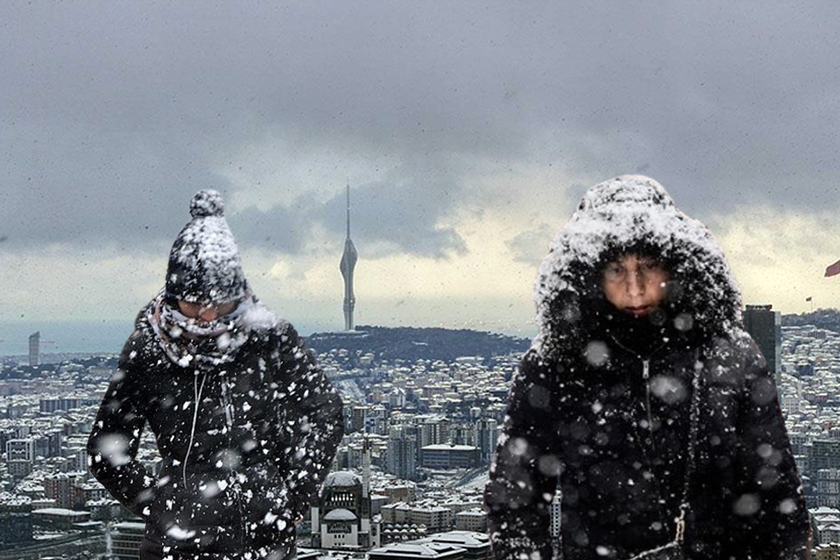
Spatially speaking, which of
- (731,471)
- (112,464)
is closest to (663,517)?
(731,471)

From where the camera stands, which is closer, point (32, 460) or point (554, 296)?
point (554, 296)

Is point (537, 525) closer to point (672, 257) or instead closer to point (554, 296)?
point (554, 296)

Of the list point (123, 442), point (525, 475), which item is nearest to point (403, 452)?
point (123, 442)

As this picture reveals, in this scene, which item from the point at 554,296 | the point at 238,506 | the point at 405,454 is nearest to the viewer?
the point at 554,296

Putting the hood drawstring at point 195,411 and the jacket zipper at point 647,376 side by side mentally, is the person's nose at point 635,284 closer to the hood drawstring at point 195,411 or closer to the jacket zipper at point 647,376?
the jacket zipper at point 647,376

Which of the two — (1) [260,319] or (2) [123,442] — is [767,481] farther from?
(2) [123,442]

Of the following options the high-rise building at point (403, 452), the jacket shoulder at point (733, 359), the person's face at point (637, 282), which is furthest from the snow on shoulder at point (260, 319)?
the high-rise building at point (403, 452)

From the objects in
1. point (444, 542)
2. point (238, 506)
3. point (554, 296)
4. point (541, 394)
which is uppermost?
point (554, 296)

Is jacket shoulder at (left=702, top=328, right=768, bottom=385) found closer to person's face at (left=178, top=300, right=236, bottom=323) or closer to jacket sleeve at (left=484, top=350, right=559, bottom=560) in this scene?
jacket sleeve at (left=484, top=350, right=559, bottom=560)
